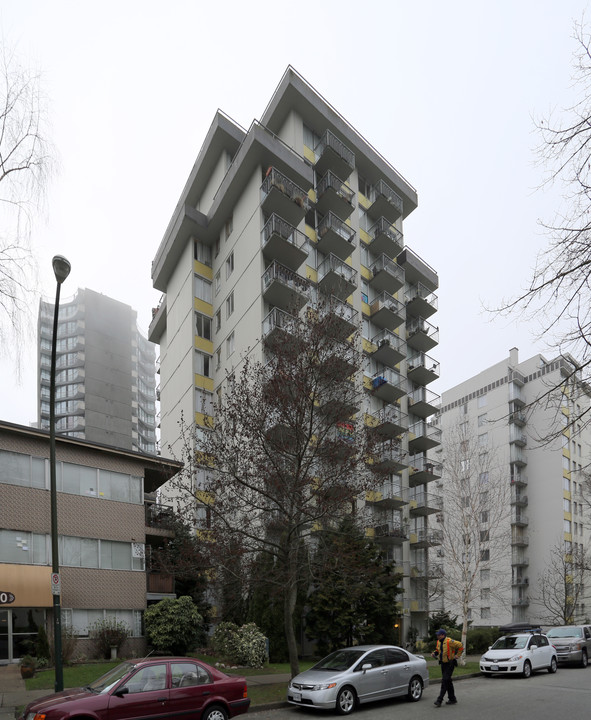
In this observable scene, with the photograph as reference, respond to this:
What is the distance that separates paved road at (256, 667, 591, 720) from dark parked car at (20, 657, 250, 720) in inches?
93.9

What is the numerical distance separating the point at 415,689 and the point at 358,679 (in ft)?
7.57

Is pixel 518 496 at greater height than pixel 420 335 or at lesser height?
lesser

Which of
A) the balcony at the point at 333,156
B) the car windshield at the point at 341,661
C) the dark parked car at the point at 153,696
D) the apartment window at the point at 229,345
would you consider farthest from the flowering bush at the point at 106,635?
the balcony at the point at 333,156

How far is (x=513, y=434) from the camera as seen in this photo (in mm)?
66188

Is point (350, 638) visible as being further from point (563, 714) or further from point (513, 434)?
point (513, 434)

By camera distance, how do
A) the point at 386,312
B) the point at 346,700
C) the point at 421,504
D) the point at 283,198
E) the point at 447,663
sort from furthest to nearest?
the point at 421,504, the point at 386,312, the point at 283,198, the point at 447,663, the point at 346,700

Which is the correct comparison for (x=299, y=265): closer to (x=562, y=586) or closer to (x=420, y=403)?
(x=420, y=403)

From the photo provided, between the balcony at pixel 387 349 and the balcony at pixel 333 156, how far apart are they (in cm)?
1107

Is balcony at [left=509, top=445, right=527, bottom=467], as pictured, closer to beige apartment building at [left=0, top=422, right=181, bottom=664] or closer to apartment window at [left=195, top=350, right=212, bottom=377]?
apartment window at [left=195, top=350, right=212, bottom=377]

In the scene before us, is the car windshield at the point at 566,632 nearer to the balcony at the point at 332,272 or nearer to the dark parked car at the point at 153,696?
the dark parked car at the point at 153,696

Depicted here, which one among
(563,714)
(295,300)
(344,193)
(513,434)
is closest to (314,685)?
(563,714)

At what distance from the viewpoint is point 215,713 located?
38.4 ft

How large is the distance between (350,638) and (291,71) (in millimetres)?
31850

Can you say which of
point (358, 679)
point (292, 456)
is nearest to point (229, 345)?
point (292, 456)
